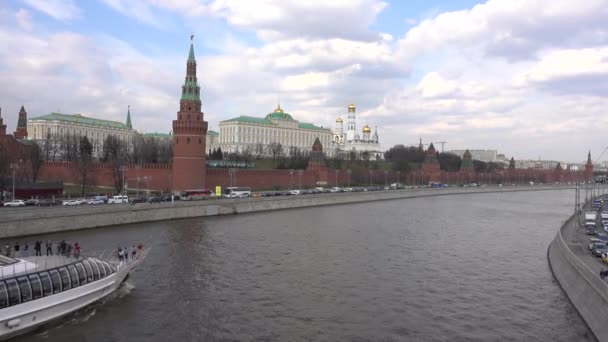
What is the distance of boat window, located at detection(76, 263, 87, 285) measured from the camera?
14.3 meters

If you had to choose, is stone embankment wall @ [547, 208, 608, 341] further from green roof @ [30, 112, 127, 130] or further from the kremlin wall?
green roof @ [30, 112, 127, 130]

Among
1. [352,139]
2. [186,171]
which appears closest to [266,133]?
[352,139]

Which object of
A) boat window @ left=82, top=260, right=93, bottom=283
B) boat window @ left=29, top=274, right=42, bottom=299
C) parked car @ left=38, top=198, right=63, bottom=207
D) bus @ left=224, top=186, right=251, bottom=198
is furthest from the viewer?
bus @ left=224, top=186, right=251, bottom=198

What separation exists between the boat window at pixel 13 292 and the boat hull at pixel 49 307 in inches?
5.3

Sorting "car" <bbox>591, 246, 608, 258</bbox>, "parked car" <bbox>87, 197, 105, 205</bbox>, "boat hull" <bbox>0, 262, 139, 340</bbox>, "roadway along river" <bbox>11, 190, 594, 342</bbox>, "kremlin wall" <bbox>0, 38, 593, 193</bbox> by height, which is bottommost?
"roadway along river" <bbox>11, 190, 594, 342</bbox>

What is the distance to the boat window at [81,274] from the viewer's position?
14335mm

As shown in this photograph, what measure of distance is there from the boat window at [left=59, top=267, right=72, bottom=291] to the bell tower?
101ft

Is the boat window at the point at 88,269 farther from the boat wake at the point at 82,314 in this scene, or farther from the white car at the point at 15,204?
the white car at the point at 15,204

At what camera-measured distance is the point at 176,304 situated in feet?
50.4

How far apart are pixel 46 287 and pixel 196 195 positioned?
1196 inches

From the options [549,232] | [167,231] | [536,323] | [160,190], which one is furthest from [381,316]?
[160,190]

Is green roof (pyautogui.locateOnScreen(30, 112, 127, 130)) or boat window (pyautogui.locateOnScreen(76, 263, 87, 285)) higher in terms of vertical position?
green roof (pyautogui.locateOnScreen(30, 112, 127, 130))

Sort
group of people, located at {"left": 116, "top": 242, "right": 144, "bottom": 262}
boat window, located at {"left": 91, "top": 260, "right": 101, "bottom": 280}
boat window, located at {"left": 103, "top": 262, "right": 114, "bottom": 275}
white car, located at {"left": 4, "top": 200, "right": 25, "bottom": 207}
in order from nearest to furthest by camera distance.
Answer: boat window, located at {"left": 91, "top": 260, "right": 101, "bottom": 280} → boat window, located at {"left": 103, "top": 262, "right": 114, "bottom": 275} → group of people, located at {"left": 116, "top": 242, "right": 144, "bottom": 262} → white car, located at {"left": 4, "top": 200, "right": 25, "bottom": 207}

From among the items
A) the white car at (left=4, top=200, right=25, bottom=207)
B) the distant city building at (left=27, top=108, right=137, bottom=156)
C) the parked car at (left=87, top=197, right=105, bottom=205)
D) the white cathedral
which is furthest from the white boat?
the white cathedral
